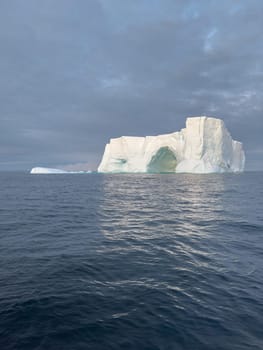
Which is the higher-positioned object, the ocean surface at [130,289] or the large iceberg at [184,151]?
the large iceberg at [184,151]

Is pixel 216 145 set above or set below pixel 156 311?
above

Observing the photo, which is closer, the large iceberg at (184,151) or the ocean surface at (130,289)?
the ocean surface at (130,289)

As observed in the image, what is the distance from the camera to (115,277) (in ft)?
19.3

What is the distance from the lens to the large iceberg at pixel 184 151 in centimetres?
6047

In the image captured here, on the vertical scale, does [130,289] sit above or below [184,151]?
below

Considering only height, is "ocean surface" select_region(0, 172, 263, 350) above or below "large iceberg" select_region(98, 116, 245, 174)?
A: below

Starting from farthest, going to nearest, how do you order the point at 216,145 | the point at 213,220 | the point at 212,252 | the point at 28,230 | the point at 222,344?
the point at 216,145 < the point at 213,220 < the point at 28,230 < the point at 212,252 < the point at 222,344

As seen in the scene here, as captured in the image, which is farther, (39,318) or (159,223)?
(159,223)

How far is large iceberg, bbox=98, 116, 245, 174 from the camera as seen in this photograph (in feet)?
198

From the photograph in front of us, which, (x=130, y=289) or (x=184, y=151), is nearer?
(x=130, y=289)

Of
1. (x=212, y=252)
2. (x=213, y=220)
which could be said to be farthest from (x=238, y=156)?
(x=212, y=252)

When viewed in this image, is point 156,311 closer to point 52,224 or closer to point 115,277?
point 115,277

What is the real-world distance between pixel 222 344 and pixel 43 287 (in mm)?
3466

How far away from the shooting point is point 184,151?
64.6m
